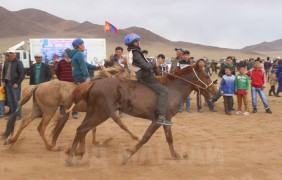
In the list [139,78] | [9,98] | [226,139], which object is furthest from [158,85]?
[9,98]

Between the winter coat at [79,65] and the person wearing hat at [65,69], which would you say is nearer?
the winter coat at [79,65]

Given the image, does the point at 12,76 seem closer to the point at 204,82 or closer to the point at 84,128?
the point at 84,128

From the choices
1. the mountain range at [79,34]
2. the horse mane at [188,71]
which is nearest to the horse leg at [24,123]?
the horse mane at [188,71]

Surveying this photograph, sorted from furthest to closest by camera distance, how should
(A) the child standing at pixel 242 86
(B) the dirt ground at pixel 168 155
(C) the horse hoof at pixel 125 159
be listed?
(A) the child standing at pixel 242 86 → (C) the horse hoof at pixel 125 159 → (B) the dirt ground at pixel 168 155

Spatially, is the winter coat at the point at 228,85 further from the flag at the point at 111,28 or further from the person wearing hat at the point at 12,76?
the flag at the point at 111,28

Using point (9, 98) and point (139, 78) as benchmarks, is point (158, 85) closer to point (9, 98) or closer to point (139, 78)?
point (139, 78)

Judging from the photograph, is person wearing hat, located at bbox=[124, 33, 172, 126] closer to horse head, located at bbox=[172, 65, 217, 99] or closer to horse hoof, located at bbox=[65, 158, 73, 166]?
horse head, located at bbox=[172, 65, 217, 99]

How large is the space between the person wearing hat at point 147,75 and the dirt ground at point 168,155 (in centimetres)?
95

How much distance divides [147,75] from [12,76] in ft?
19.3

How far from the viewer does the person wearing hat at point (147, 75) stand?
6777 mm

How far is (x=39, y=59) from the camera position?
1118 cm

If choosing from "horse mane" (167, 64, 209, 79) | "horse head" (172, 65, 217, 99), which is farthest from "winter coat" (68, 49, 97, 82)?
"horse head" (172, 65, 217, 99)

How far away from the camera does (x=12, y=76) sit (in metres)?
11.2

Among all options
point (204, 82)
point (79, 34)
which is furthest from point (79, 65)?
point (79, 34)
